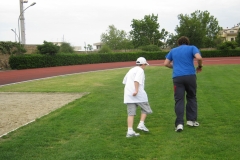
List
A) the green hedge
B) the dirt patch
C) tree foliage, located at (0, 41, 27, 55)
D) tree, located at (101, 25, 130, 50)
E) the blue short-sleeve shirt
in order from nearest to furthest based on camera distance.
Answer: the blue short-sleeve shirt, the dirt patch, the green hedge, tree foliage, located at (0, 41, 27, 55), tree, located at (101, 25, 130, 50)

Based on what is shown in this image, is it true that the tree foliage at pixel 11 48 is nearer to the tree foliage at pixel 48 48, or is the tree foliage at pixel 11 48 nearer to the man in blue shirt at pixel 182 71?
the tree foliage at pixel 48 48

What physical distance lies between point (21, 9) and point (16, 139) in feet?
110

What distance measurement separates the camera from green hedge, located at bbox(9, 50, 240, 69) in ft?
102

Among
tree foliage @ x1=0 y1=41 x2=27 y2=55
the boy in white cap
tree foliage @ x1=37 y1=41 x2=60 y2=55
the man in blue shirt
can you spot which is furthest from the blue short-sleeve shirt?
tree foliage @ x1=37 y1=41 x2=60 y2=55

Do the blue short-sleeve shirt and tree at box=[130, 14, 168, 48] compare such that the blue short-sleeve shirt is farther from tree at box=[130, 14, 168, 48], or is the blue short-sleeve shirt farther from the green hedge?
tree at box=[130, 14, 168, 48]

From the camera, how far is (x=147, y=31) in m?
68.4

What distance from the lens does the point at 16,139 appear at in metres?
5.95

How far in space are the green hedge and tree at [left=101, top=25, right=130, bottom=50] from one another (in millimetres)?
32093

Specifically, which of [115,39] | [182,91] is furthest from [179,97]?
[115,39]

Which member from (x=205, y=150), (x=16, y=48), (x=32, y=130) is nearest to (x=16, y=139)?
(x=32, y=130)

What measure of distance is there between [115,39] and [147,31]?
12295mm

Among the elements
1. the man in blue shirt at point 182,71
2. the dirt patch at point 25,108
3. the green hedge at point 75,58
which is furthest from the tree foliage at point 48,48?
the man in blue shirt at point 182,71

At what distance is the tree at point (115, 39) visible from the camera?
256 ft

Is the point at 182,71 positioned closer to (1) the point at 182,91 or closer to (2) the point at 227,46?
(1) the point at 182,91
